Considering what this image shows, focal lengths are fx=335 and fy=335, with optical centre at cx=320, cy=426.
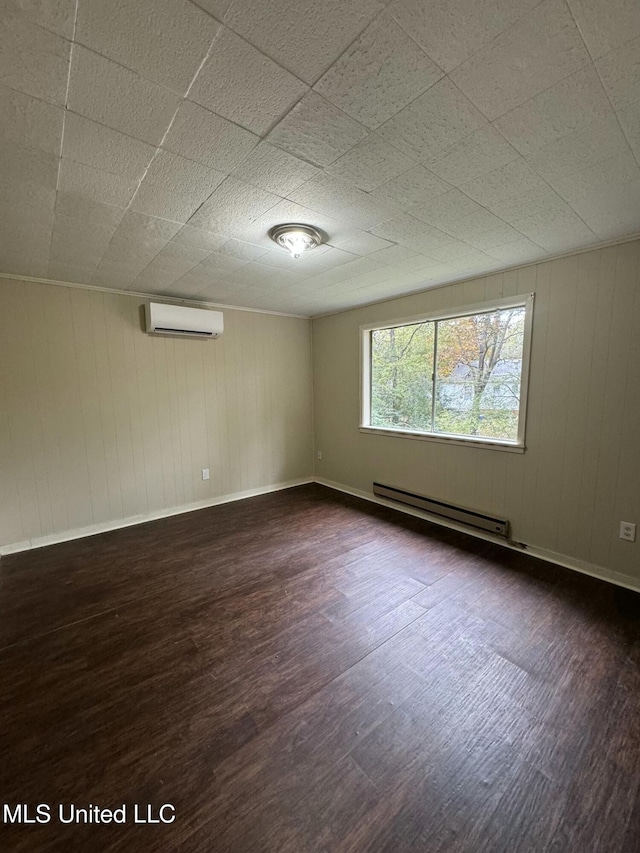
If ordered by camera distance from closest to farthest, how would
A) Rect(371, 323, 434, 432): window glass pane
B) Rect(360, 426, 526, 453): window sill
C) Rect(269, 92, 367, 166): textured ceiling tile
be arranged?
Rect(269, 92, 367, 166): textured ceiling tile < Rect(360, 426, 526, 453): window sill < Rect(371, 323, 434, 432): window glass pane

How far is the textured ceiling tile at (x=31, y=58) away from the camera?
892 mm

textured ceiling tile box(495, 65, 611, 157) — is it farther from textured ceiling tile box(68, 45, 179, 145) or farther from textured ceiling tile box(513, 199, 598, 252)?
textured ceiling tile box(68, 45, 179, 145)

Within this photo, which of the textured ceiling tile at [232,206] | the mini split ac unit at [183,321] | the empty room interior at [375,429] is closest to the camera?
the empty room interior at [375,429]

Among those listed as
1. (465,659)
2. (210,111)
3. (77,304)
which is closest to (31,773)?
(465,659)

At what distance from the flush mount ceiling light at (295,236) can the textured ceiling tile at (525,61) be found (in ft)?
3.75

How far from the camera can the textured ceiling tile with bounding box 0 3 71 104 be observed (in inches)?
35.1

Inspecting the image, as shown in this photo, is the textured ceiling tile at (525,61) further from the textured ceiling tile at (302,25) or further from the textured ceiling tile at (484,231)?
the textured ceiling tile at (484,231)

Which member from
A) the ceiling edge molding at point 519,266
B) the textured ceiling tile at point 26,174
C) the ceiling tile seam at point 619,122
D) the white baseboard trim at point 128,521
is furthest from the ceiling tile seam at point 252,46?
the white baseboard trim at point 128,521

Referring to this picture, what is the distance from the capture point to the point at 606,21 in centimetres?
90

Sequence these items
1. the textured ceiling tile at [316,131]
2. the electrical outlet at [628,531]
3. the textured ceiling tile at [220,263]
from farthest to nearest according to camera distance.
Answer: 1. the textured ceiling tile at [220,263]
2. the electrical outlet at [628,531]
3. the textured ceiling tile at [316,131]

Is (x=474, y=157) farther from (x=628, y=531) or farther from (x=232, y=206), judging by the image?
(x=628, y=531)

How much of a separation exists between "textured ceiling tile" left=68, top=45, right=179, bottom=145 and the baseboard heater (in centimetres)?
343

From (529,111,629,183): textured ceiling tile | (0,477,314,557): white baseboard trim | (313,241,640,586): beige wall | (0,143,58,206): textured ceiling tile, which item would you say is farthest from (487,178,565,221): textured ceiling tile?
(0,477,314,557): white baseboard trim

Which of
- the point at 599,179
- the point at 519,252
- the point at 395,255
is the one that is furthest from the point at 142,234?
the point at 519,252
